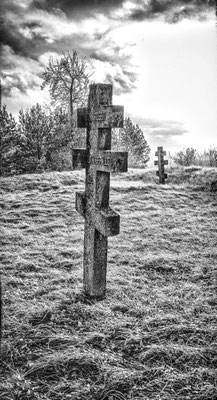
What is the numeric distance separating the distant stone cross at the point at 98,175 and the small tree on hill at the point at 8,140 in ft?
51.1

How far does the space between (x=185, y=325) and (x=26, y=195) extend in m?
9.13

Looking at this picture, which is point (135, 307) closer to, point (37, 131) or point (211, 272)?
point (211, 272)

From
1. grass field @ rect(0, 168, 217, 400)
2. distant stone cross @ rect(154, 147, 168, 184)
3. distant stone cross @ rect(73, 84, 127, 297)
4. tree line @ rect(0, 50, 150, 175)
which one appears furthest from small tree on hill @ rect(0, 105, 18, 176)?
distant stone cross @ rect(73, 84, 127, 297)

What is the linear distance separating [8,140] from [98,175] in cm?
1678

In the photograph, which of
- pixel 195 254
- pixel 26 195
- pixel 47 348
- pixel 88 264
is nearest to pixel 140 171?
pixel 26 195

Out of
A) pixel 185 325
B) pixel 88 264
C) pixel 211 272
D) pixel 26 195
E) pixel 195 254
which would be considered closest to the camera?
pixel 185 325

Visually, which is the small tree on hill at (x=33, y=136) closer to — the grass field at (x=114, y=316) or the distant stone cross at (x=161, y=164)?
the distant stone cross at (x=161, y=164)

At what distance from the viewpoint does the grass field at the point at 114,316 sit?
2.19 m

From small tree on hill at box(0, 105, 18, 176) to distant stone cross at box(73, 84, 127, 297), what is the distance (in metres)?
15.6

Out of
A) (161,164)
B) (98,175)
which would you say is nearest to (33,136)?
(161,164)

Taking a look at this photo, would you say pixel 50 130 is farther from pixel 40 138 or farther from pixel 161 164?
pixel 161 164

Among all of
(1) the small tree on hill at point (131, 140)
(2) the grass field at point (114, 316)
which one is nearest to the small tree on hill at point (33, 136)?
(1) the small tree on hill at point (131, 140)

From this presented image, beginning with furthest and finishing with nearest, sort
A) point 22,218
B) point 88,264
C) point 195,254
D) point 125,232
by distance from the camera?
point 22,218, point 125,232, point 195,254, point 88,264

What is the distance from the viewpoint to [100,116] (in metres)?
3.41
